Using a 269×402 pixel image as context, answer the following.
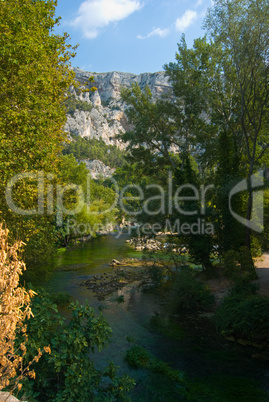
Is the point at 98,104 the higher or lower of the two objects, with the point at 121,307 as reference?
higher

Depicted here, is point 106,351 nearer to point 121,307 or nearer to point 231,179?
point 121,307

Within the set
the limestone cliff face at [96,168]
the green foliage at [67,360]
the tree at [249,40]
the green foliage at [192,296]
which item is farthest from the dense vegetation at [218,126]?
the limestone cliff face at [96,168]

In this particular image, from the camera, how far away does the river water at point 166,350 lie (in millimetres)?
9539

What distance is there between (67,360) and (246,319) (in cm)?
887

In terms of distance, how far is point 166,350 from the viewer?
12.1 metres

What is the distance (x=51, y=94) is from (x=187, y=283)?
470 inches

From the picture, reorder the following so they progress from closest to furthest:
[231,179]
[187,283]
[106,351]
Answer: [106,351] < [187,283] < [231,179]

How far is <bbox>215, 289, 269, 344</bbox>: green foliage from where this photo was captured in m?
12.3

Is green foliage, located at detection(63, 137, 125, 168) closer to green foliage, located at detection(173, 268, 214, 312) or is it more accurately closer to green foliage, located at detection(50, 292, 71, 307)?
green foliage, located at detection(50, 292, 71, 307)

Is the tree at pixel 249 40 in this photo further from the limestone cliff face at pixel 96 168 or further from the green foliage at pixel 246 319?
the limestone cliff face at pixel 96 168

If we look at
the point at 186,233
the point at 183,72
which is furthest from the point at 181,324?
the point at 183,72

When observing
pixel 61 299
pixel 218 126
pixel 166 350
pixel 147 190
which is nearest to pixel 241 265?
pixel 166 350

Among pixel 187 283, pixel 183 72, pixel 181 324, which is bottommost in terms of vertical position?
pixel 181 324

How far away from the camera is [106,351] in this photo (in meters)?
11.8
